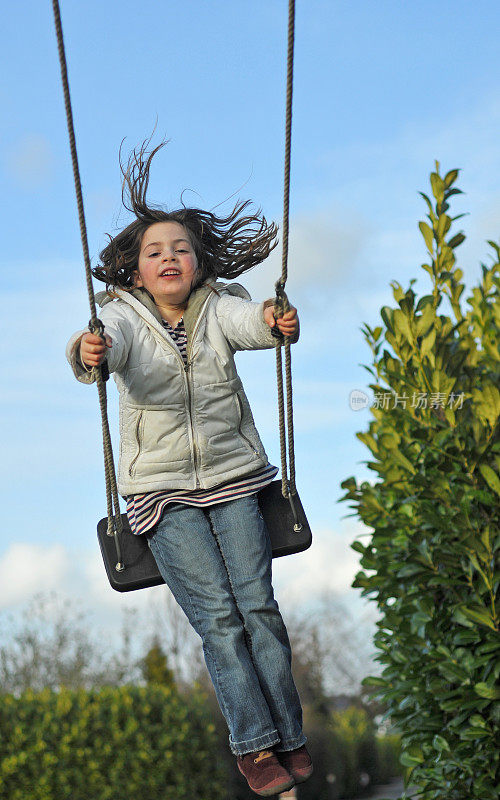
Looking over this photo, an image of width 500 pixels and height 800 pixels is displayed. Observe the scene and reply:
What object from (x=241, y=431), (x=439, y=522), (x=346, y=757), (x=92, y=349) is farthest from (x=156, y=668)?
(x=439, y=522)

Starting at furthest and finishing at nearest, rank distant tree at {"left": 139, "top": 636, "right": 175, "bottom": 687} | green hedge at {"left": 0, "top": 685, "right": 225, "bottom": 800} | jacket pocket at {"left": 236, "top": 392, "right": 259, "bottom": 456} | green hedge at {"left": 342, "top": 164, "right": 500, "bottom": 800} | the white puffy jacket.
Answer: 1. distant tree at {"left": 139, "top": 636, "right": 175, "bottom": 687}
2. green hedge at {"left": 0, "top": 685, "right": 225, "bottom": 800}
3. jacket pocket at {"left": 236, "top": 392, "right": 259, "bottom": 456}
4. the white puffy jacket
5. green hedge at {"left": 342, "top": 164, "right": 500, "bottom": 800}

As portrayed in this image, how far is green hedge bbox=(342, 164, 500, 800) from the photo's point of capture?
2703 millimetres

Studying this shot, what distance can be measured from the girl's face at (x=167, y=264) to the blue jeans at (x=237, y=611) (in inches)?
36.2

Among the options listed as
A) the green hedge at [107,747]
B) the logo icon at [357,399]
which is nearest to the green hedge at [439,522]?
the logo icon at [357,399]

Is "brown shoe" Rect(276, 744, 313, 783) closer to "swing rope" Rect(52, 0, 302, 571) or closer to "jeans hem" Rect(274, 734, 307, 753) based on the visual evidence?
"jeans hem" Rect(274, 734, 307, 753)

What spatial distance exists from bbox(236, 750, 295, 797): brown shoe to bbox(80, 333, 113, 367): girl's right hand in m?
1.50

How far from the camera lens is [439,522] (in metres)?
2.75

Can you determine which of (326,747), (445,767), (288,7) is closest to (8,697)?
(326,747)

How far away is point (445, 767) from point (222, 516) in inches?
46.8

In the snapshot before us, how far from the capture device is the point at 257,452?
356 centimetres

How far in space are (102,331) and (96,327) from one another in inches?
1.0

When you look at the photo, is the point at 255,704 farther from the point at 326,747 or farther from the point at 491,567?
the point at 326,747

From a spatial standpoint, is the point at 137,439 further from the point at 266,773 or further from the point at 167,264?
the point at 266,773

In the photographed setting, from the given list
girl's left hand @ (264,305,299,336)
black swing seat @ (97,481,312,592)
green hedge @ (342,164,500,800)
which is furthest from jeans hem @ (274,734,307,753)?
girl's left hand @ (264,305,299,336)
